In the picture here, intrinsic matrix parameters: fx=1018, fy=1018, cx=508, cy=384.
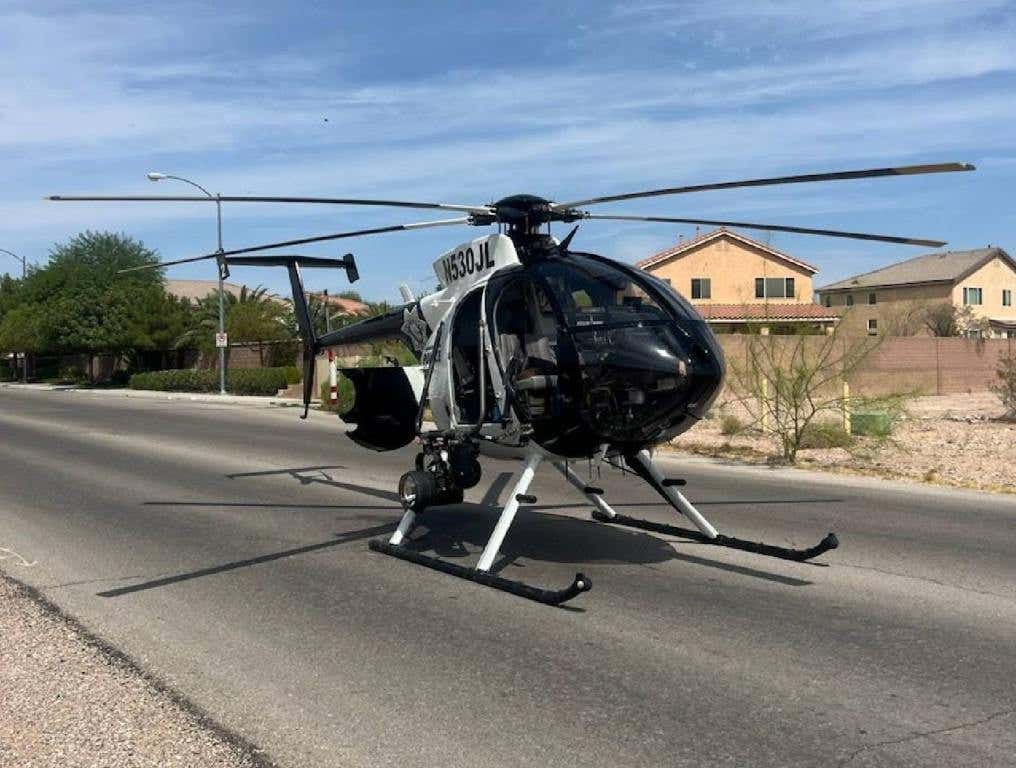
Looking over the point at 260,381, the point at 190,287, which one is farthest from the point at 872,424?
the point at 190,287

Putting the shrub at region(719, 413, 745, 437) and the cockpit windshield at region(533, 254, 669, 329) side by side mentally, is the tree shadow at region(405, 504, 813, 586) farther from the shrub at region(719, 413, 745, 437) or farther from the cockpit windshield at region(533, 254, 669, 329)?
the shrub at region(719, 413, 745, 437)

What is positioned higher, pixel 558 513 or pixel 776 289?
pixel 776 289

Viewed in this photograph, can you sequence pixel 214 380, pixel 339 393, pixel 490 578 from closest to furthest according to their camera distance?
A: pixel 490 578
pixel 339 393
pixel 214 380

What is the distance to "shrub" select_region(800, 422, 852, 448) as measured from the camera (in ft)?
54.6

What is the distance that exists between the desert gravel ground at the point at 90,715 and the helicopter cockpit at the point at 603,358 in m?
3.25

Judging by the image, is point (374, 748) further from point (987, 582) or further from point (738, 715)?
point (987, 582)

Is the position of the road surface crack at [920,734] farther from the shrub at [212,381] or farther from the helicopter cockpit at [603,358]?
the shrub at [212,381]

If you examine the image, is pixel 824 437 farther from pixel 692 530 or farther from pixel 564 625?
pixel 564 625

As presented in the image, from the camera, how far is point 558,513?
10.4 meters

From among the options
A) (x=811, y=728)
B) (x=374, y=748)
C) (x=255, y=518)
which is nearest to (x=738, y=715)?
(x=811, y=728)

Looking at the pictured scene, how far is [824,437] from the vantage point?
16.7m

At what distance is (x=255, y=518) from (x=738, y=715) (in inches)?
264

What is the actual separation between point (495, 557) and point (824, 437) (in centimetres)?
1062

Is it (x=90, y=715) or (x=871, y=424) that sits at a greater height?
(x=871, y=424)
